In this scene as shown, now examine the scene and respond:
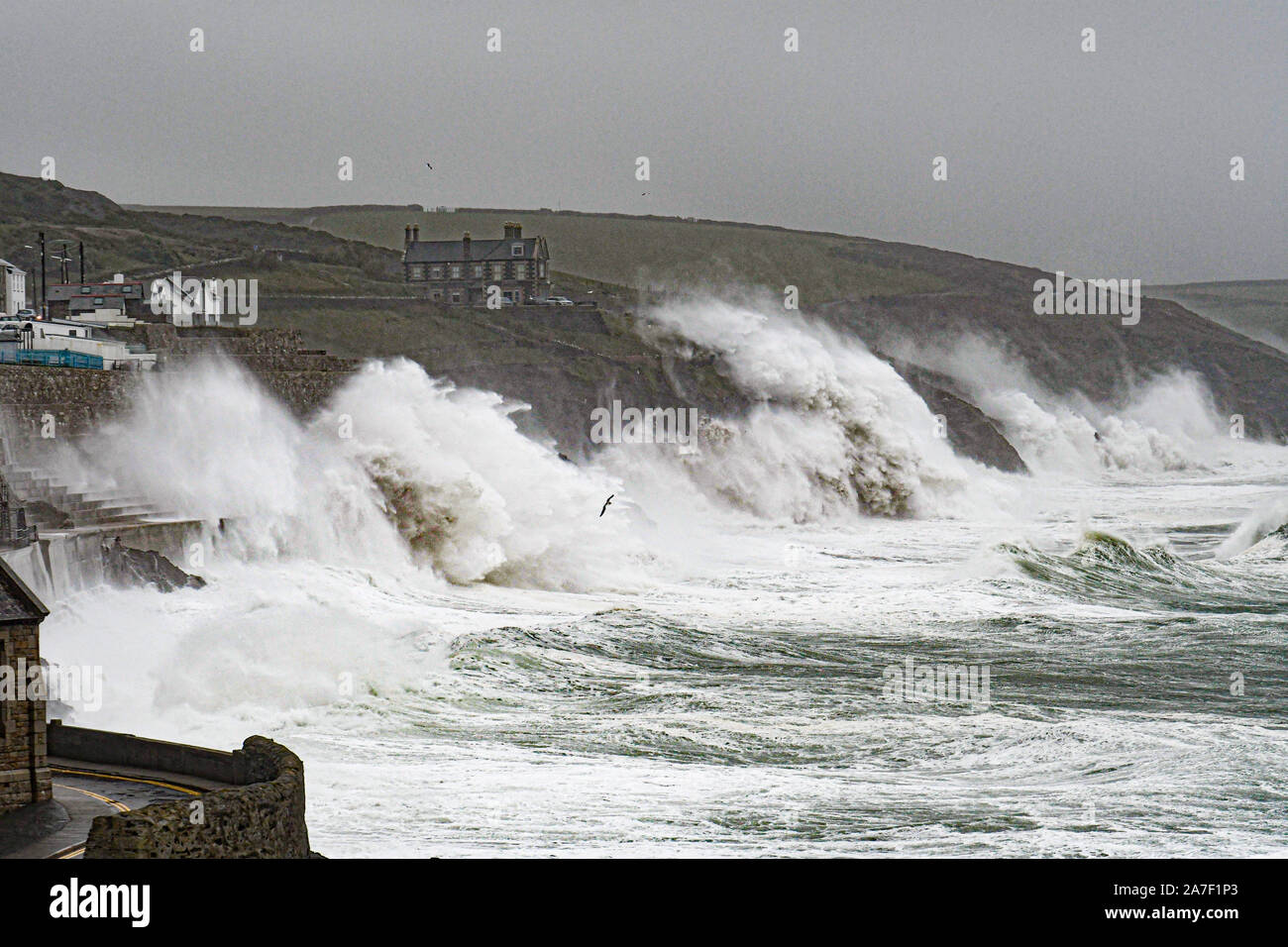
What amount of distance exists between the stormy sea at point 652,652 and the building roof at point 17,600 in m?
3.01

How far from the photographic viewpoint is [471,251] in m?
95.3

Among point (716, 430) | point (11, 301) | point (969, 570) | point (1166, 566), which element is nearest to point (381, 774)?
point (969, 570)

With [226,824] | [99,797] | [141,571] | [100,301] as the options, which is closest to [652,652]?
[141,571]

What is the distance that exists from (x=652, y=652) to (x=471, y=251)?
73.9 m

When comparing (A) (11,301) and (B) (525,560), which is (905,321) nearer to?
(A) (11,301)

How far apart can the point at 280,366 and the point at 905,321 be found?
7608 centimetres

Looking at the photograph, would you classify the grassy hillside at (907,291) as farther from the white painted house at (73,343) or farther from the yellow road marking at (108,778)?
the yellow road marking at (108,778)

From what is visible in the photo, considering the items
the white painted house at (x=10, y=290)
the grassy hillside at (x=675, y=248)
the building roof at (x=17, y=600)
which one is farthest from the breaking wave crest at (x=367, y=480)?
the grassy hillside at (x=675, y=248)

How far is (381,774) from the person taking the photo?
53.0 feet

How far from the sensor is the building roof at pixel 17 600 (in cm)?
1266

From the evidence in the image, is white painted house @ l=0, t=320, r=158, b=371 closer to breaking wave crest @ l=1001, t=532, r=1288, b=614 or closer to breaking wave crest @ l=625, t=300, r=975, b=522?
breaking wave crest @ l=625, t=300, r=975, b=522

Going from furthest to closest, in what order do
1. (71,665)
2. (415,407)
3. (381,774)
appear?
(415,407) < (71,665) < (381,774)

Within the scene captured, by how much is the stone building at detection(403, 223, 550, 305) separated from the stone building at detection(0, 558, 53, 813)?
255 feet

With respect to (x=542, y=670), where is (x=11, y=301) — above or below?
above
